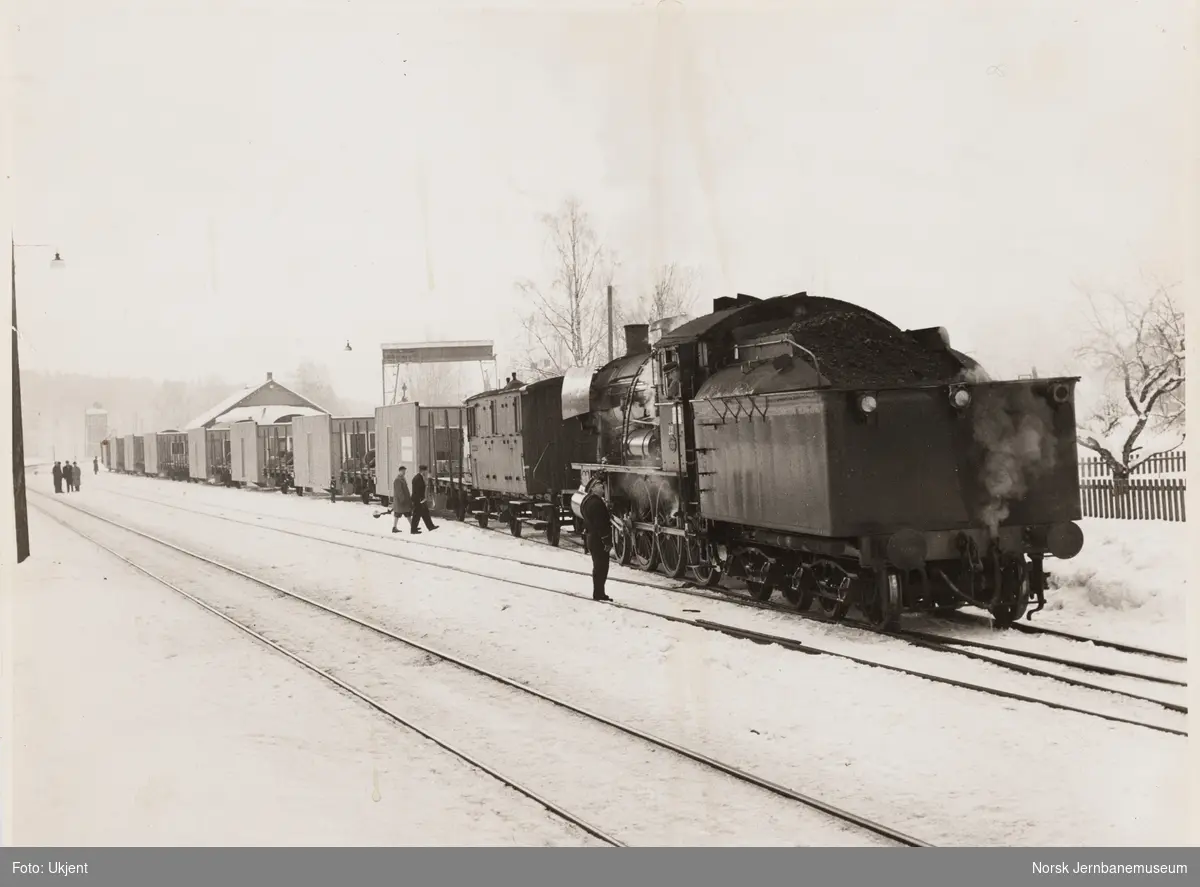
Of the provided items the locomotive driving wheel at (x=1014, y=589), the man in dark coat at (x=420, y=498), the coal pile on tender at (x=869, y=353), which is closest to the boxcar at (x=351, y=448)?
the man in dark coat at (x=420, y=498)

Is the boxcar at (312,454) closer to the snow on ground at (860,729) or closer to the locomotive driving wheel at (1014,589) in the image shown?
the snow on ground at (860,729)

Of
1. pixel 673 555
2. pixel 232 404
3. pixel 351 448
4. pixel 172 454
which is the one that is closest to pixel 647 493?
pixel 673 555

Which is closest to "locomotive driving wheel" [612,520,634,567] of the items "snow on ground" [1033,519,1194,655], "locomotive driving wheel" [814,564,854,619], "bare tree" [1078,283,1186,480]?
"locomotive driving wheel" [814,564,854,619]

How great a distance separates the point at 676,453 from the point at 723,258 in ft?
8.09

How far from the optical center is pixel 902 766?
561 centimetres

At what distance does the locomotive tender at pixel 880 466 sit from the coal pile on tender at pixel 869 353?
0.05 ft

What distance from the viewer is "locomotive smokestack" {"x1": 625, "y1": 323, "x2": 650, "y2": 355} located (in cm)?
1473

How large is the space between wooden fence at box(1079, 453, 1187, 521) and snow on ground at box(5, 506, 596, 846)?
12.2 metres

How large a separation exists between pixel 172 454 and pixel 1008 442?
4756cm

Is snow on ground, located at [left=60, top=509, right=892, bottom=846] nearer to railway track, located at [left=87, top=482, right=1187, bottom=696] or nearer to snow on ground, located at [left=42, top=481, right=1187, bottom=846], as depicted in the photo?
snow on ground, located at [left=42, top=481, right=1187, bottom=846]

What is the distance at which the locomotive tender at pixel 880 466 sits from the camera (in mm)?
8383

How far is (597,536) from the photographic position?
1166 cm

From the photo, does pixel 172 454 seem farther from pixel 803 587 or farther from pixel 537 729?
pixel 537 729

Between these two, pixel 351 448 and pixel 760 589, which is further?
pixel 351 448
